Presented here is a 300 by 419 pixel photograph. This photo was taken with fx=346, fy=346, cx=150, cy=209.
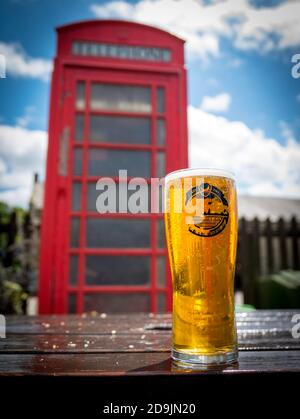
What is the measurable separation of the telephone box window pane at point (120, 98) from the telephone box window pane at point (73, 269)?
154 centimetres

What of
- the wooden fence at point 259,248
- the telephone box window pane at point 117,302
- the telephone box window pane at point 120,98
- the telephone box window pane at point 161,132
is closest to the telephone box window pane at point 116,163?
the telephone box window pane at point 161,132

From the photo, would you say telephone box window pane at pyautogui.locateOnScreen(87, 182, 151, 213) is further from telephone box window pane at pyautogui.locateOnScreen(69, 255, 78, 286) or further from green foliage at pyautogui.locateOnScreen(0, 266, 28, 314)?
green foliage at pyautogui.locateOnScreen(0, 266, 28, 314)

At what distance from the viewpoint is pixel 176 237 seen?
79cm

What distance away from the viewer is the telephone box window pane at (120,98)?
355 cm

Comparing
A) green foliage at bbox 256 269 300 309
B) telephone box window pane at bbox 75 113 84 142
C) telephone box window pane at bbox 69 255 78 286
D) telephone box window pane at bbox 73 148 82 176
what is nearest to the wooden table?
telephone box window pane at bbox 69 255 78 286

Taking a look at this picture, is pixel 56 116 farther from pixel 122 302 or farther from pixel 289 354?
pixel 289 354

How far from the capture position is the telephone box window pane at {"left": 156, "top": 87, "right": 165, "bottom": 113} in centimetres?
360

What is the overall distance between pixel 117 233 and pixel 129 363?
276 cm

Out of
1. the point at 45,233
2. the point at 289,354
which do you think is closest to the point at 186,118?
the point at 45,233

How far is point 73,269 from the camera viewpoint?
329cm

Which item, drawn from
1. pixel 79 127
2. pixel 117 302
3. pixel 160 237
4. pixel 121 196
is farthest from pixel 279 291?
pixel 79 127
